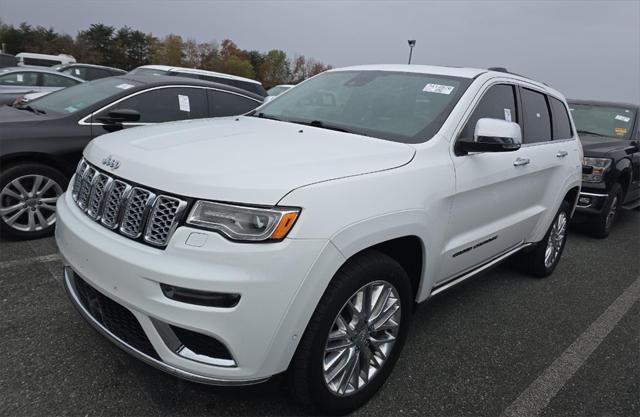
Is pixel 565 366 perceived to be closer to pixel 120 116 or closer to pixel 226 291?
pixel 226 291

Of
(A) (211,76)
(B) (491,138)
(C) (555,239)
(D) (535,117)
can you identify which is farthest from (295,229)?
(A) (211,76)

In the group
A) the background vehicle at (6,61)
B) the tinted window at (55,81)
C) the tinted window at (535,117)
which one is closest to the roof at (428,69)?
the tinted window at (535,117)

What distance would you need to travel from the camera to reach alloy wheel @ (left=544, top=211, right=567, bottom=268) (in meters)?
4.35

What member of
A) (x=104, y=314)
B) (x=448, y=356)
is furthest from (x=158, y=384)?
(x=448, y=356)

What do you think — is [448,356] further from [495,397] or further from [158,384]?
[158,384]

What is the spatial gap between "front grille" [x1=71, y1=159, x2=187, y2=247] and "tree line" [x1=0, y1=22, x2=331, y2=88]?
198 ft

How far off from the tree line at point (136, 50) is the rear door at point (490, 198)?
2378 inches

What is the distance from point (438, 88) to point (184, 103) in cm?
310

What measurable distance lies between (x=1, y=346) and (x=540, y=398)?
302 centimetres

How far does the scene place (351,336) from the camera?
2242 mm

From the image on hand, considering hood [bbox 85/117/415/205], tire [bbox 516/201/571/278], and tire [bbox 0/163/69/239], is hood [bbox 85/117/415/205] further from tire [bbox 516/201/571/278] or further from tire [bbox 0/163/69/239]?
tire [bbox 516/201/571/278]

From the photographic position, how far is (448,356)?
116 inches

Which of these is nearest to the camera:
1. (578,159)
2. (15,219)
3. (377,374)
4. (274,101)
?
(377,374)

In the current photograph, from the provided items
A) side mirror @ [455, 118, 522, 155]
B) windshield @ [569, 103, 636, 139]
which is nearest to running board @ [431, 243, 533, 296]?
side mirror @ [455, 118, 522, 155]
